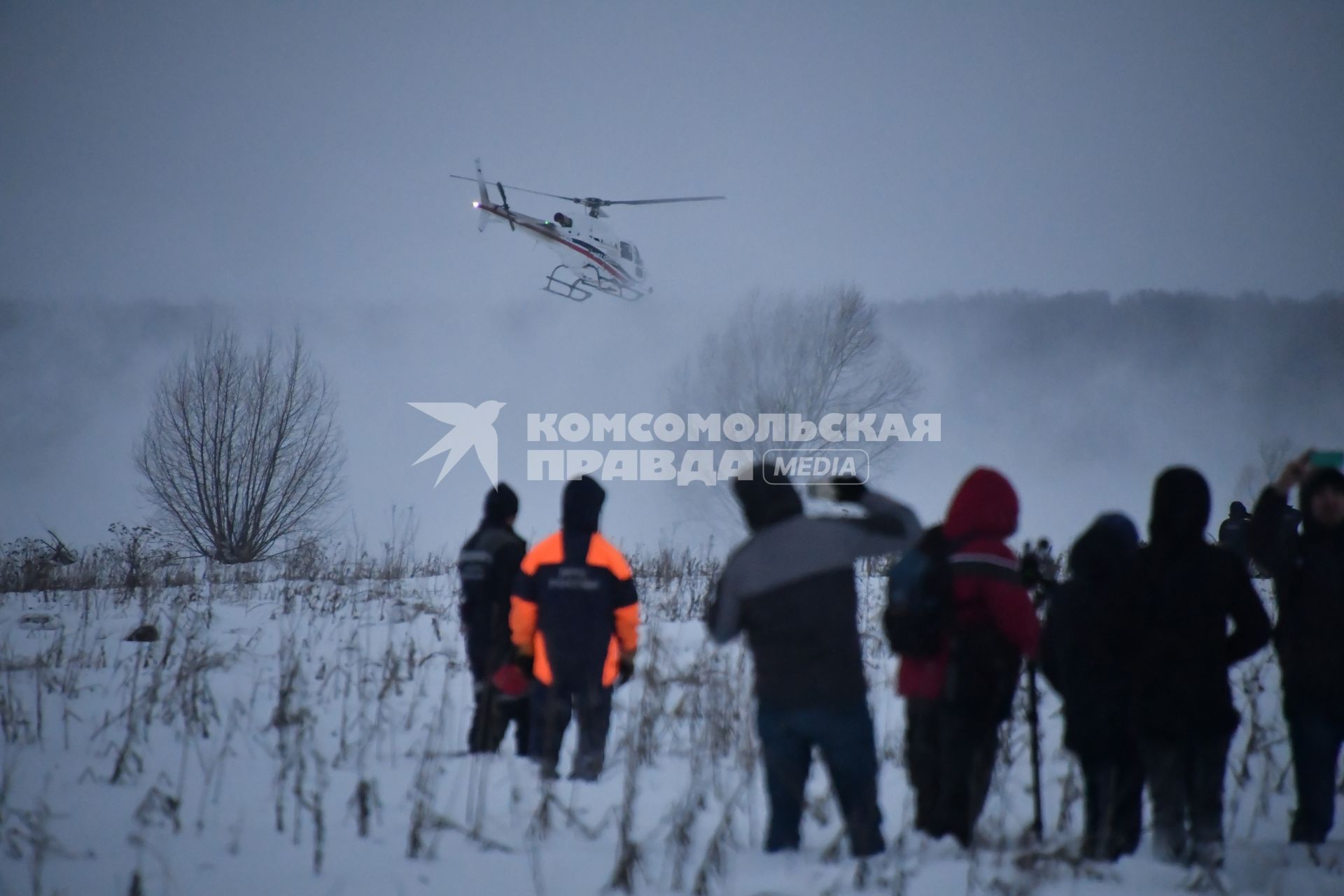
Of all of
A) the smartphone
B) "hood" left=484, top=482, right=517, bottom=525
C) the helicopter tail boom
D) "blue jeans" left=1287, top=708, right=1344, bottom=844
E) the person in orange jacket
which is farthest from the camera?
the helicopter tail boom

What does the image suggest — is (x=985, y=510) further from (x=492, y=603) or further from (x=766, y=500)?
(x=492, y=603)

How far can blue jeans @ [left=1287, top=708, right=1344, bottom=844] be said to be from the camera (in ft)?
13.5

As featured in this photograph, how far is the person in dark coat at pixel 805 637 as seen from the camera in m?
3.75

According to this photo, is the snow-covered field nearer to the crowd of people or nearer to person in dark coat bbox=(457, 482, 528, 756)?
the crowd of people

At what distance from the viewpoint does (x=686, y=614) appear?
10781 millimetres

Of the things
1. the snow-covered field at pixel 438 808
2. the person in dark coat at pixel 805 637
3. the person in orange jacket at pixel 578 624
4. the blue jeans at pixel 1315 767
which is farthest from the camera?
the person in orange jacket at pixel 578 624

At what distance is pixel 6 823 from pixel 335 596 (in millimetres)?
6378

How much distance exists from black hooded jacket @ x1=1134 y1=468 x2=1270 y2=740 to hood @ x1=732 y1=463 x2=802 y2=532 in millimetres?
1610

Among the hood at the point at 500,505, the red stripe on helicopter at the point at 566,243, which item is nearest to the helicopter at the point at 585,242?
the red stripe on helicopter at the point at 566,243

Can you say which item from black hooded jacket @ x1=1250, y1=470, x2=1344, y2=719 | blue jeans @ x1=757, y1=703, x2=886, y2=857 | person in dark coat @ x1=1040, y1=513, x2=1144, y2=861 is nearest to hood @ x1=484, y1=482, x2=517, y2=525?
blue jeans @ x1=757, y1=703, x2=886, y2=857

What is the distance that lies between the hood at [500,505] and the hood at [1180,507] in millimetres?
4047

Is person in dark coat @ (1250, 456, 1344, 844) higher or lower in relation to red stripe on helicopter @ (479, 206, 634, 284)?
lower

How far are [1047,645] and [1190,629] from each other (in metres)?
0.60

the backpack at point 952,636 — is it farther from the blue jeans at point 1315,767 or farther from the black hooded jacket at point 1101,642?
the blue jeans at point 1315,767
